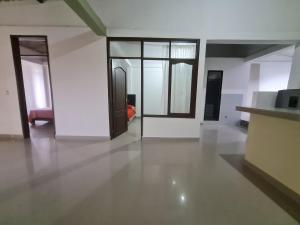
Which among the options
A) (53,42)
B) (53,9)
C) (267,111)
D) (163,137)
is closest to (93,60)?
(53,42)

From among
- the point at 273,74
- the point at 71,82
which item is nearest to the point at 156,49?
the point at 71,82

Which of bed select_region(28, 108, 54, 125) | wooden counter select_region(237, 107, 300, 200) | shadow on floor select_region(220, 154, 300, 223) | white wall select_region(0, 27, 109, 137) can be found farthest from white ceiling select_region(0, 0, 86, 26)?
shadow on floor select_region(220, 154, 300, 223)

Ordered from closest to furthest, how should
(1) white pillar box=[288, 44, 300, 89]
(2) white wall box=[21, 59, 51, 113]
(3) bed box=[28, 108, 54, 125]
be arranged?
(1) white pillar box=[288, 44, 300, 89] → (3) bed box=[28, 108, 54, 125] → (2) white wall box=[21, 59, 51, 113]

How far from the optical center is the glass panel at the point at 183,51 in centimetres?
382

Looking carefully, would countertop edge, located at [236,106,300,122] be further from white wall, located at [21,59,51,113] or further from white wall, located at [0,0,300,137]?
white wall, located at [21,59,51,113]

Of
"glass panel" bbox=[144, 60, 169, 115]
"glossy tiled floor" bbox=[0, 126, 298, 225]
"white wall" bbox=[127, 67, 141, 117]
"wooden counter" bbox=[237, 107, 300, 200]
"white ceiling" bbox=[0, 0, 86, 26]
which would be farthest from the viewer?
"white wall" bbox=[127, 67, 141, 117]

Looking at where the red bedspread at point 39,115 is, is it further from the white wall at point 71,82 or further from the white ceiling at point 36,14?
the white ceiling at point 36,14

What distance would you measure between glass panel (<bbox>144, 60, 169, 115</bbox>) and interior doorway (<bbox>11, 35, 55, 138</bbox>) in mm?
2686

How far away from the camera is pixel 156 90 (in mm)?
4738

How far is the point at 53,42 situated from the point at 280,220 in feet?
17.3

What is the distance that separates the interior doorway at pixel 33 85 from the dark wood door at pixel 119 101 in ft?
5.44

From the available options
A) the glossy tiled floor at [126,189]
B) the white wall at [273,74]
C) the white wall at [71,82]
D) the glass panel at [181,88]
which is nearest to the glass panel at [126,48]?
the white wall at [71,82]

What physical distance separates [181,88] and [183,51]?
973 millimetres

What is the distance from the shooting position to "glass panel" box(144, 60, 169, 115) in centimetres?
409
